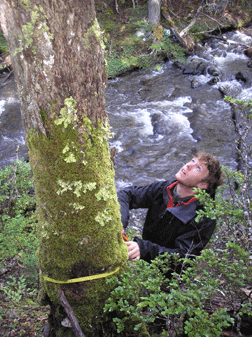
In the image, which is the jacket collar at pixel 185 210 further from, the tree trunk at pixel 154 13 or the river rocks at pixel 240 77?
the tree trunk at pixel 154 13

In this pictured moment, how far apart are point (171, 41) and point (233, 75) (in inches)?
169

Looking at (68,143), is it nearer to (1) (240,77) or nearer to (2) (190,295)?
(2) (190,295)

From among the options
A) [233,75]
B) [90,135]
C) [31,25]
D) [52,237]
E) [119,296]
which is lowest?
[233,75]

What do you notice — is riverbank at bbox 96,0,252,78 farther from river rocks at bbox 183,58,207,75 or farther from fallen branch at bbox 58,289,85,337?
Result: fallen branch at bbox 58,289,85,337

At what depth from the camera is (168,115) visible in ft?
34.2

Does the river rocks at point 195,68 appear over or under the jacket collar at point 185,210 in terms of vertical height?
under

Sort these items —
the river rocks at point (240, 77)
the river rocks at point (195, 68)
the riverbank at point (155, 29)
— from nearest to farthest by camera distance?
the river rocks at point (240, 77) < the river rocks at point (195, 68) < the riverbank at point (155, 29)

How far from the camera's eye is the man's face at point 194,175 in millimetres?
2871

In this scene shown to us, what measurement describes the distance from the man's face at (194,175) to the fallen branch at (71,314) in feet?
5.54

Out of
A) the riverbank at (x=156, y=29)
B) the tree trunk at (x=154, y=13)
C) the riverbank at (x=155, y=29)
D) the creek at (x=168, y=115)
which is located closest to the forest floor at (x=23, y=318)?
the creek at (x=168, y=115)

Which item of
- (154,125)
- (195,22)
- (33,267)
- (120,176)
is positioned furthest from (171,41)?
(33,267)

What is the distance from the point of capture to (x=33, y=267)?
137 inches

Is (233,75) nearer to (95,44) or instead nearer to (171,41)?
(171,41)

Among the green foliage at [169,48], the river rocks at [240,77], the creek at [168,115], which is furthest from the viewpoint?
the green foliage at [169,48]
